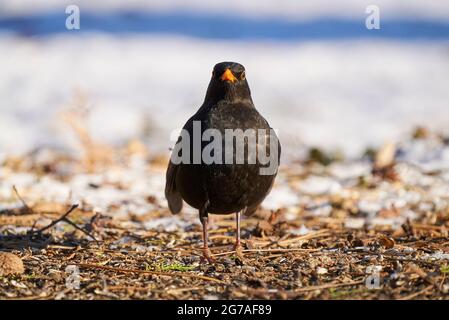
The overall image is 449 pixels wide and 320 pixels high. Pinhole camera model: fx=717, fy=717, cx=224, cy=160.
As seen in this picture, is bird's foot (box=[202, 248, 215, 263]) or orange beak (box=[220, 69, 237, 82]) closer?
bird's foot (box=[202, 248, 215, 263])

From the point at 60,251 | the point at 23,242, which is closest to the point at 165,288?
the point at 60,251

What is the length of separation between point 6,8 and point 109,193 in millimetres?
14363

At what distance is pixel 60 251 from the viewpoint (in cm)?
476

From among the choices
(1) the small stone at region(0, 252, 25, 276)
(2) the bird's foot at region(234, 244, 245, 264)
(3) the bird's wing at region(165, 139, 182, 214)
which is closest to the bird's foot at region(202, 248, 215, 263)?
(2) the bird's foot at region(234, 244, 245, 264)

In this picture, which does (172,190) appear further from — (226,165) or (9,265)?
(9,265)

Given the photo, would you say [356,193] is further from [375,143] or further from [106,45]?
[106,45]

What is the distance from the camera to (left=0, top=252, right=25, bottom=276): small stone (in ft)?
13.2

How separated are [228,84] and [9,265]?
6.34ft

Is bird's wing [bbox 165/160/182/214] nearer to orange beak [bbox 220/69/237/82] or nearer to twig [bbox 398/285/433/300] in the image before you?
orange beak [bbox 220/69/237/82]

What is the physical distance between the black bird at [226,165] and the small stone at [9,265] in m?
1.12

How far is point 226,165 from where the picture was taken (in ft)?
15.3

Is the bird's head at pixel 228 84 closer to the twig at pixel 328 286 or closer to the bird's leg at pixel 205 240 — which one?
the bird's leg at pixel 205 240

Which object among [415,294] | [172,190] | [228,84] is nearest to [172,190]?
[172,190]
